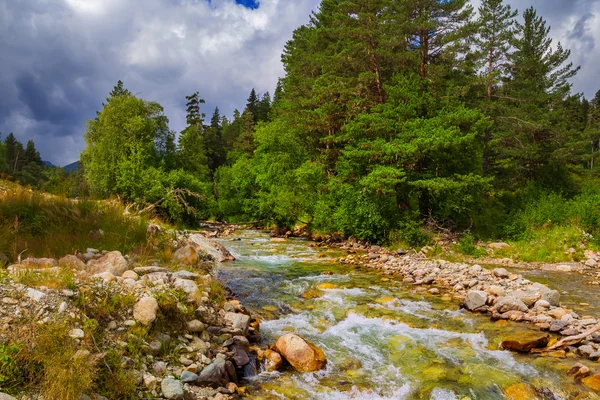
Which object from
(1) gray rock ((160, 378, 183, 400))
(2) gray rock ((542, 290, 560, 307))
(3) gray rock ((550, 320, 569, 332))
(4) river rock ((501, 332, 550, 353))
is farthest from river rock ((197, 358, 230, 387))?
(2) gray rock ((542, 290, 560, 307))

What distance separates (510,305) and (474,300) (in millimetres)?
783

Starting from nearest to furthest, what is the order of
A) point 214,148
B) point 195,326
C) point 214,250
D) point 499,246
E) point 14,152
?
point 195,326
point 214,250
point 499,246
point 214,148
point 14,152

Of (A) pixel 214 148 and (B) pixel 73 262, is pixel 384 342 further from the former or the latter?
(A) pixel 214 148

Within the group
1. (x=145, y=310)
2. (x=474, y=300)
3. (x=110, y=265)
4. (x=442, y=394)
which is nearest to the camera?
(x=145, y=310)

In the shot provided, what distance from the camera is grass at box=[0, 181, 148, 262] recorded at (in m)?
6.65

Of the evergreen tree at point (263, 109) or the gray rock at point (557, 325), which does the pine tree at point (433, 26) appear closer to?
the gray rock at point (557, 325)

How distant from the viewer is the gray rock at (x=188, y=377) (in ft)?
14.3

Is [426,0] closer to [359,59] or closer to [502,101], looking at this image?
[359,59]

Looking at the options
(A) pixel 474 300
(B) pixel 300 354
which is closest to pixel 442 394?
(B) pixel 300 354

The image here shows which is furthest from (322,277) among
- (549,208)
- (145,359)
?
(549,208)

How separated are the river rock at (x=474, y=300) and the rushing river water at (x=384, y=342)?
0.93ft

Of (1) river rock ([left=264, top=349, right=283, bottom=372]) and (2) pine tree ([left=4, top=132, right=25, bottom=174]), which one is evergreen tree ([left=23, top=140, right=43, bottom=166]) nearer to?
(2) pine tree ([left=4, top=132, right=25, bottom=174])

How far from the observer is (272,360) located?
18.4ft

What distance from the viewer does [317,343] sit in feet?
21.6
